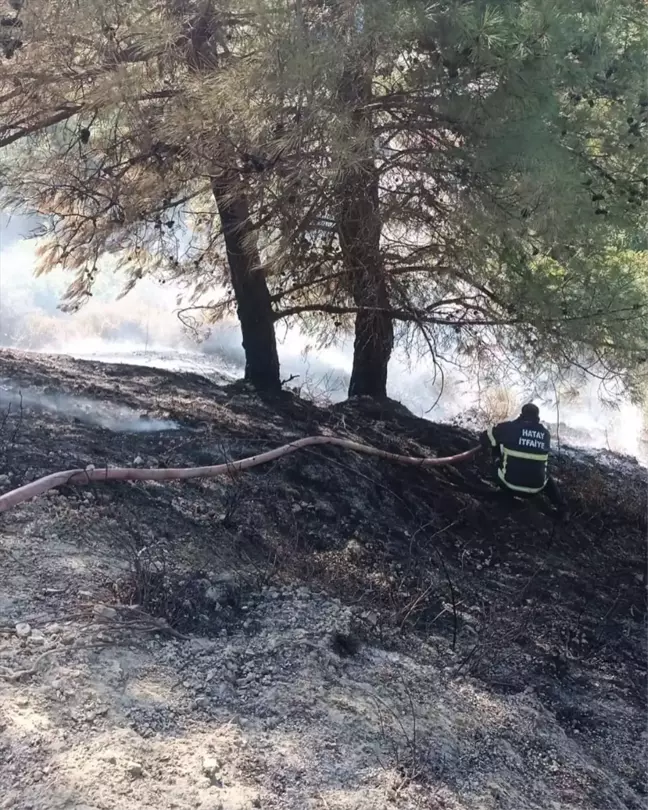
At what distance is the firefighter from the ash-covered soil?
0.83 feet

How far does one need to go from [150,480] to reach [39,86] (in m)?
3.37

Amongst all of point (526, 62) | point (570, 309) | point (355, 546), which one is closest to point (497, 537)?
point (355, 546)

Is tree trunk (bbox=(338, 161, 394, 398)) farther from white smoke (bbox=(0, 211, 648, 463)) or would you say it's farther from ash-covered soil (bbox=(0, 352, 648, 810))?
ash-covered soil (bbox=(0, 352, 648, 810))

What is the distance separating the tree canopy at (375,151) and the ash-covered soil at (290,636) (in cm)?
173

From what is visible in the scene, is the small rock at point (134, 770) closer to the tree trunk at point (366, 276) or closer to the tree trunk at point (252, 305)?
the tree trunk at point (366, 276)

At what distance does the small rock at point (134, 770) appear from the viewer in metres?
2.38

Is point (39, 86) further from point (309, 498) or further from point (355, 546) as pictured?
point (355, 546)

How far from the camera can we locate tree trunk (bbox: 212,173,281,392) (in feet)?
23.2

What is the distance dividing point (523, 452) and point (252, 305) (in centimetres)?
332

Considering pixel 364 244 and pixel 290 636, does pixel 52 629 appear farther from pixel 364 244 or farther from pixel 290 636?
pixel 364 244

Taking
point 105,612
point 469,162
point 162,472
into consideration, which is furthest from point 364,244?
point 105,612

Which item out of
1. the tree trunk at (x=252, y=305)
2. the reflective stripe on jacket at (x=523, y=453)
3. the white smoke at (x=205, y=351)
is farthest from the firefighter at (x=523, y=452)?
the tree trunk at (x=252, y=305)

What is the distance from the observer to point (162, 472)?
4.72 meters

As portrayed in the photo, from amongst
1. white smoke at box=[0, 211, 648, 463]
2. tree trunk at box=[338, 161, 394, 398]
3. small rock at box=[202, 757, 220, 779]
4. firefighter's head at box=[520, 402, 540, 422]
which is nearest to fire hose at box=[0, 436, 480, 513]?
firefighter's head at box=[520, 402, 540, 422]
